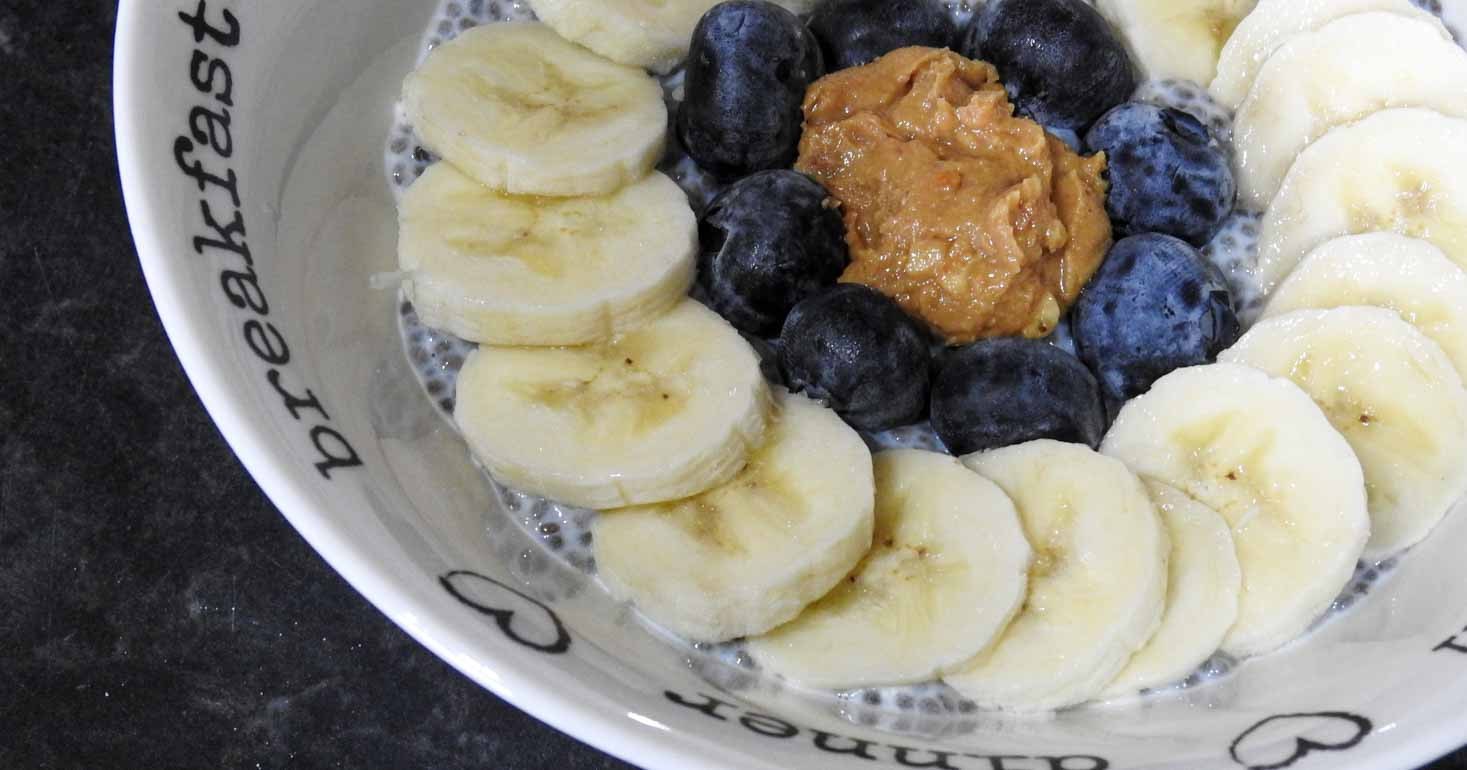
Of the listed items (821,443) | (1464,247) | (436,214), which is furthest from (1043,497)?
(436,214)

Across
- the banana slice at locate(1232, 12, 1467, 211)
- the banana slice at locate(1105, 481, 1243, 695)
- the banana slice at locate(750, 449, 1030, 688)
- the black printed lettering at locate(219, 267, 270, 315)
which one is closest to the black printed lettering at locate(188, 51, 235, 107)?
the black printed lettering at locate(219, 267, 270, 315)

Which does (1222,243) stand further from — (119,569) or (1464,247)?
(119,569)

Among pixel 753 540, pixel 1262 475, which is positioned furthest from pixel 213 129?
pixel 1262 475

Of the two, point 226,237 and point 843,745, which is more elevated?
point 226,237

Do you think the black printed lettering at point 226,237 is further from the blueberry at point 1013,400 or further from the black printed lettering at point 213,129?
the blueberry at point 1013,400

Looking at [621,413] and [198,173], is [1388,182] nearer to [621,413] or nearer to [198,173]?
[621,413]

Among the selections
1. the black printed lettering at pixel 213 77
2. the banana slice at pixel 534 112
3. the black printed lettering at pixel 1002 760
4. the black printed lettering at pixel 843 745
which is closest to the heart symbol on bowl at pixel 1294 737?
the black printed lettering at pixel 1002 760

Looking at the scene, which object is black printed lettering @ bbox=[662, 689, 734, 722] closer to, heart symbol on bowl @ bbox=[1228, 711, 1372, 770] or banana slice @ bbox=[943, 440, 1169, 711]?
banana slice @ bbox=[943, 440, 1169, 711]
